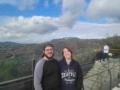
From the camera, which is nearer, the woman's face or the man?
the man

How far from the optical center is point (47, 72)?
16.7 feet

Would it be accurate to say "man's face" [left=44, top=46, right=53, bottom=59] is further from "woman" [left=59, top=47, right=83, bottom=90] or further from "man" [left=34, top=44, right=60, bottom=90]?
"woman" [left=59, top=47, right=83, bottom=90]

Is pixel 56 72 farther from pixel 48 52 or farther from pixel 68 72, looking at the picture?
pixel 48 52

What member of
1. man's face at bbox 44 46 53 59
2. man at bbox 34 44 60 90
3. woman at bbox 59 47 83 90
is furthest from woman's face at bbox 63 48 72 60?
man's face at bbox 44 46 53 59

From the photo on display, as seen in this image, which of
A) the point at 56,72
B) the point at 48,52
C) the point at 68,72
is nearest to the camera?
the point at 48,52

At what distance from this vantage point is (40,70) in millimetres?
5004

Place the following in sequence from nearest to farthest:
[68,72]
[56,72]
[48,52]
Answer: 1. [48,52]
2. [56,72]
3. [68,72]

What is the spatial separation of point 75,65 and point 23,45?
6.59 feet

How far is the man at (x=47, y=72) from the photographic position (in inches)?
197

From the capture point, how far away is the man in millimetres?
5000

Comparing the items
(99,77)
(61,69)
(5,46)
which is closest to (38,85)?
(61,69)

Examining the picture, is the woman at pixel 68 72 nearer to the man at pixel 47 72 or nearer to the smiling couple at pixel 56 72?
the smiling couple at pixel 56 72

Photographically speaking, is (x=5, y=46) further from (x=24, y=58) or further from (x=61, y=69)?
(x=61, y=69)

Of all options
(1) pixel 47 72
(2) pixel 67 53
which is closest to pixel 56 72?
(1) pixel 47 72
